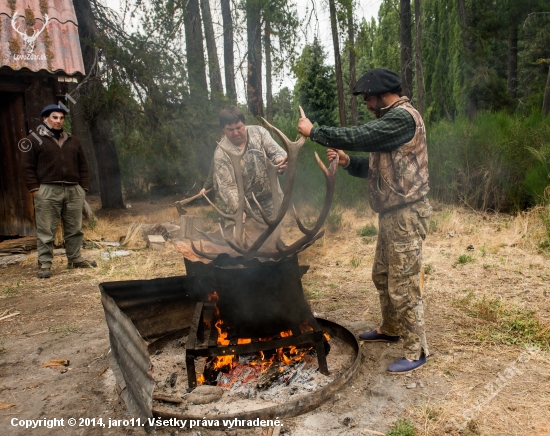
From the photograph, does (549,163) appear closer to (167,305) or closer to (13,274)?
(167,305)

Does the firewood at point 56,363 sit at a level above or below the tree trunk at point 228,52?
below

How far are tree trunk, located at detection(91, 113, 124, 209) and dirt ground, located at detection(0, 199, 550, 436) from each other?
5.33 m

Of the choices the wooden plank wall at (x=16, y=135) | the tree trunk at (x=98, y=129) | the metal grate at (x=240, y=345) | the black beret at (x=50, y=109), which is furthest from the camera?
the tree trunk at (x=98, y=129)

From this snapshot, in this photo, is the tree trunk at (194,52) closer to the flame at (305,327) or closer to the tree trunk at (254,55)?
the tree trunk at (254,55)

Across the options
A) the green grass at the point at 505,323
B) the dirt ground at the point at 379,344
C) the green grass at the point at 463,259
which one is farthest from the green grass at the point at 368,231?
the green grass at the point at 505,323

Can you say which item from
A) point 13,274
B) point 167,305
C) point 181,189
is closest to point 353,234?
point 167,305

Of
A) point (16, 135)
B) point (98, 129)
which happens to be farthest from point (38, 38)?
point (98, 129)

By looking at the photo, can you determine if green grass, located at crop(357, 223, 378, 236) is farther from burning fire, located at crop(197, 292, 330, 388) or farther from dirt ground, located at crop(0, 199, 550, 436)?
burning fire, located at crop(197, 292, 330, 388)

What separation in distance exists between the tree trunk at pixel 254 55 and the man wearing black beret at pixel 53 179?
5.43 metres

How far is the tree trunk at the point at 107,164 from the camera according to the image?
12.0 meters

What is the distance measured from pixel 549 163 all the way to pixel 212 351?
7689mm

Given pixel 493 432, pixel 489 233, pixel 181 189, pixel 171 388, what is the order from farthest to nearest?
pixel 181 189 → pixel 489 233 → pixel 171 388 → pixel 493 432

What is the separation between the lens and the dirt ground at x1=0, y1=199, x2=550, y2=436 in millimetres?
2809

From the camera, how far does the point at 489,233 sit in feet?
24.8
